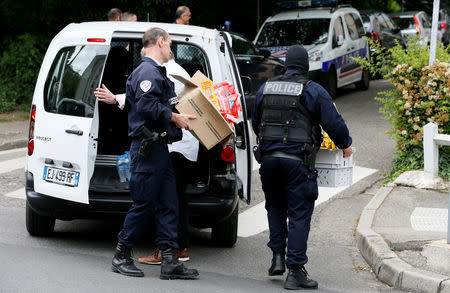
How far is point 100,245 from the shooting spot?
6723 millimetres

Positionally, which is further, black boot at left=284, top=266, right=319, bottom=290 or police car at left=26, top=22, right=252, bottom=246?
police car at left=26, top=22, right=252, bottom=246

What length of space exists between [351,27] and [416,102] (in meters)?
7.38

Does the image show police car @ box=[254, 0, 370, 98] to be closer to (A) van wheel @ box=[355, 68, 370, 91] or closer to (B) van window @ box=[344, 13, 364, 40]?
(B) van window @ box=[344, 13, 364, 40]

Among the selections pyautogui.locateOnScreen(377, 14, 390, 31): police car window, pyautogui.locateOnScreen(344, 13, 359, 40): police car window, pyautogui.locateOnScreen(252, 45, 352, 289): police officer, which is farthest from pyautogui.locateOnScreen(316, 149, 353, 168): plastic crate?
pyautogui.locateOnScreen(377, 14, 390, 31): police car window

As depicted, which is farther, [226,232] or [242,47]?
[242,47]

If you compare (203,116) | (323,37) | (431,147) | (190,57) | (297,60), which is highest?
(297,60)

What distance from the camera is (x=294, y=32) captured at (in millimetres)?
15586

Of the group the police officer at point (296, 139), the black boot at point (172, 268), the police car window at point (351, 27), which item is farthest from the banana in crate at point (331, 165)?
the police car window at point (351, 27)

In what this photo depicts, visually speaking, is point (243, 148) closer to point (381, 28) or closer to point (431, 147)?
point (431, 147)

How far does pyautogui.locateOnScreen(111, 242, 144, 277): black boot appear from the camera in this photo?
5.71 metres

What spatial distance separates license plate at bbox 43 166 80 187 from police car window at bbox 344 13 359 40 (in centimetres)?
1068

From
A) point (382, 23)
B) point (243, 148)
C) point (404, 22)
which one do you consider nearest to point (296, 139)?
point (243, 148)

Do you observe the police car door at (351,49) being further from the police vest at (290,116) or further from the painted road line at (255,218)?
the police vest at (290,116)

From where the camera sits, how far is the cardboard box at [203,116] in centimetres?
575
